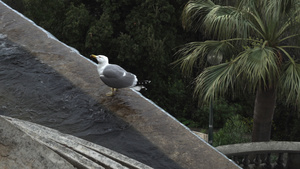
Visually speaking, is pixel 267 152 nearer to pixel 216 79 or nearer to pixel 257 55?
pixel 216 79

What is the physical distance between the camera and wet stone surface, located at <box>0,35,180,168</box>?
325 cm

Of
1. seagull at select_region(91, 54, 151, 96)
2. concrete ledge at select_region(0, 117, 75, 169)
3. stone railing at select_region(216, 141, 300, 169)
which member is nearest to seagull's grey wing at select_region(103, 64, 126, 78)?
seagull at select_region(91, 54, 151, 96)

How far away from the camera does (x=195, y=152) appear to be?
3217 mm

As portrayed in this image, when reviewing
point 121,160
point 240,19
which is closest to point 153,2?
point 240,19

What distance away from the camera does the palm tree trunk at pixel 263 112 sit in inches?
350

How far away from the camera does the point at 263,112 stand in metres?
9.02

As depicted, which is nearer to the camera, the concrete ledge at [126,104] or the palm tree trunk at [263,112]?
the concrete ledge at [126,104]

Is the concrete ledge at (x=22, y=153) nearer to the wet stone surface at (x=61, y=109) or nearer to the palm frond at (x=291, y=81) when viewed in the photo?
the wet stone surface at (x=61, y=109)

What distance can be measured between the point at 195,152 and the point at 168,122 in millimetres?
441

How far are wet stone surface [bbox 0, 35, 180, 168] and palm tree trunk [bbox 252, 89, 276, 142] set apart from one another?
5550 millimetres

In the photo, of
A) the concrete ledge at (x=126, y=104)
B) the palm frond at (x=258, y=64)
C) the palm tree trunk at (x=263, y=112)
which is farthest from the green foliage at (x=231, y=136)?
the concrete ledge at (x=126, y=104)

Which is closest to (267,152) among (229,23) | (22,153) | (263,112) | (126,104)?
(263,112)

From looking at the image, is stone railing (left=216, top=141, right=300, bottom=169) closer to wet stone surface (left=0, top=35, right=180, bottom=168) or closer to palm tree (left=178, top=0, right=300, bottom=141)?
palm tree (left=178, top=0, right=300, bottom=141)

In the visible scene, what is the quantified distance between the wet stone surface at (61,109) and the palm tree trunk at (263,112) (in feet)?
18.2
